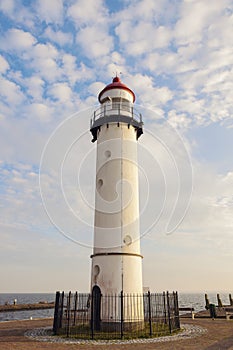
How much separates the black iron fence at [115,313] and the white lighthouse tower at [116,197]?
56 cm

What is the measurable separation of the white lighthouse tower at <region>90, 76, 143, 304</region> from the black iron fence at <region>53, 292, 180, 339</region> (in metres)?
0.56

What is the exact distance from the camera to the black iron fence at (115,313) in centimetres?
1609

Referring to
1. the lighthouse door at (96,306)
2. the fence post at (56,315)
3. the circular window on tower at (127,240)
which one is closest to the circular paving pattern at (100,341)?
the fence post at (56,315)

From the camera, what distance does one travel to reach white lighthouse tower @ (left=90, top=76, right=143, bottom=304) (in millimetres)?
17516

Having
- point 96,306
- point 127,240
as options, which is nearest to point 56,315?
point 96,306

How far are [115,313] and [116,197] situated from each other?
629 centimetres

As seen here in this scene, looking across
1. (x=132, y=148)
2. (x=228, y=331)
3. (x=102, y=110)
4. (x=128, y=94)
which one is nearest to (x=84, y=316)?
(x=228, y=331)

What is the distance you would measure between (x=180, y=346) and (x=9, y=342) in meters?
7.57

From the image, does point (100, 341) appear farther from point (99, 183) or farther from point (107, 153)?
point (107, 153)

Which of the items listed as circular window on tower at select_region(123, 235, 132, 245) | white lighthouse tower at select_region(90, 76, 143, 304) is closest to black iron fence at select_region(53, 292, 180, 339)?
white lighthouse tower at select_region(90, 76, 143, 304)

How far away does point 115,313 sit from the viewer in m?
16.7

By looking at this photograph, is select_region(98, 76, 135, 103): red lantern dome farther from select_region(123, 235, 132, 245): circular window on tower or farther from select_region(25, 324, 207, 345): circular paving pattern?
select_region(25, 324, 207, 345): circular paving pattern

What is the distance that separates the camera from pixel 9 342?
Result: 1431cm

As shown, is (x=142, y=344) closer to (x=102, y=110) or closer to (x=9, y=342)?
(x=9, y=342)
